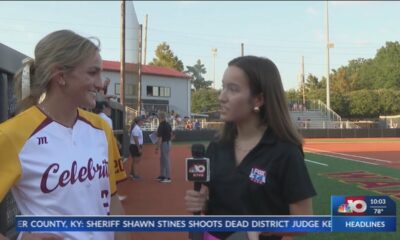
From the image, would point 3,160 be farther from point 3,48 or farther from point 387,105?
point 387,105

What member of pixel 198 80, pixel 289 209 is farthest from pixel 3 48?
pixel 198 80

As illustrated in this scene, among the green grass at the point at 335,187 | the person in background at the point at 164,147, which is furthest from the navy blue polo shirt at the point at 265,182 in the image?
the person in background at the point at 164,147

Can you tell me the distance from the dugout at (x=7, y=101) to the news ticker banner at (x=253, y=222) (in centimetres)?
142

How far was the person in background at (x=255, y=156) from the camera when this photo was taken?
1.96 metres

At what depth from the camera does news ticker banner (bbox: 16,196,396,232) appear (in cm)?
161

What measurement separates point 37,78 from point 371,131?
3979 cm

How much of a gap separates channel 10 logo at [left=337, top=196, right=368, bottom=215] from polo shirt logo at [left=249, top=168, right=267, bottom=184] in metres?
0.41

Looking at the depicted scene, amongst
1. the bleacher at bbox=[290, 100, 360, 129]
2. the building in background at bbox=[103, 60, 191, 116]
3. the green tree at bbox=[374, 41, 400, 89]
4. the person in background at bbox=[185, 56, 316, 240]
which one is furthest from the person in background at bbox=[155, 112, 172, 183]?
the building in background at bbox=[103, 60, 191, 116]

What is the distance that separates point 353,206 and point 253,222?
0.37 metres

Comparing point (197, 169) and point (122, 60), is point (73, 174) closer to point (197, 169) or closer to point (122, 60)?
point (197, 169)

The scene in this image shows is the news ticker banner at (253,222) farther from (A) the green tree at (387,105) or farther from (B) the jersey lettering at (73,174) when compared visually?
(A) the green tree at (387,105)

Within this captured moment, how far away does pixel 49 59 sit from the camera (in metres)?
1.95

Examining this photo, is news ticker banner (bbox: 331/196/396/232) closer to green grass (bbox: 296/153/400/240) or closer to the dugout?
green grass (bbox: 296/153/400/240)

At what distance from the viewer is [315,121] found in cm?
4506
